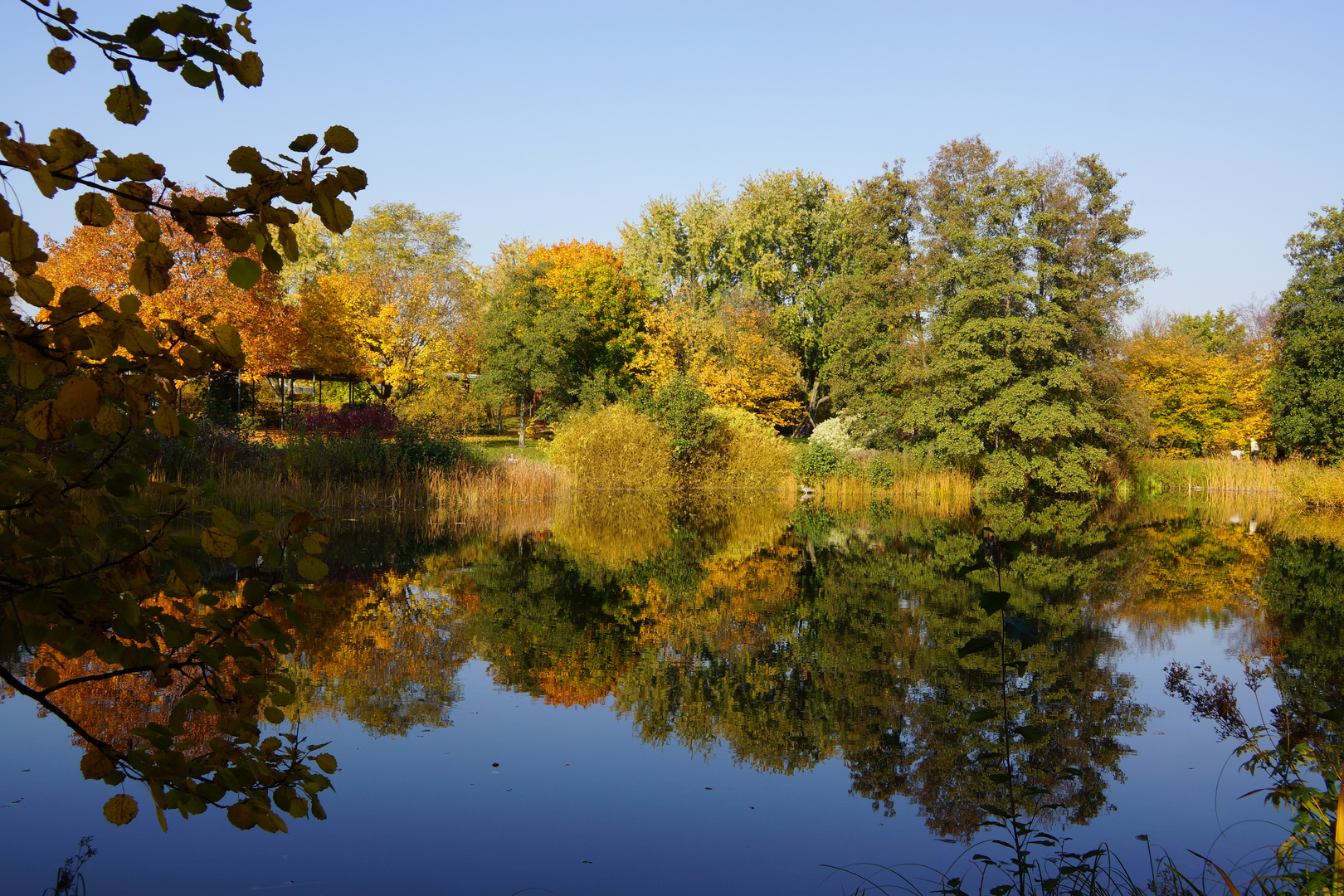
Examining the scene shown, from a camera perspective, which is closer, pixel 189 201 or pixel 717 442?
pixel 189 201

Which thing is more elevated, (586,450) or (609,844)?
(586,450)

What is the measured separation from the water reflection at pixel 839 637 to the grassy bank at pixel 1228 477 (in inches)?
294

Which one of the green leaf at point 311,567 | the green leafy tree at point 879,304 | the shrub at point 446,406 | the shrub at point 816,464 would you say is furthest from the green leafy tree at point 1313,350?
the green leaf at point 311,567

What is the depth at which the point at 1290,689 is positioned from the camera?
6258 millimetres

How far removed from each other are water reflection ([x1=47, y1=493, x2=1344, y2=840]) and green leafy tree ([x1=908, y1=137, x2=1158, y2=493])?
8462 millimetres

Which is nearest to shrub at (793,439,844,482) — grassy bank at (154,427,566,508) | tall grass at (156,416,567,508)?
grassy bank at (154,427,566,508)

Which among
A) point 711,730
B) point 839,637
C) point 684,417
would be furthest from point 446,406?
point 711,730

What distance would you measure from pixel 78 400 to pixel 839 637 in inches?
279

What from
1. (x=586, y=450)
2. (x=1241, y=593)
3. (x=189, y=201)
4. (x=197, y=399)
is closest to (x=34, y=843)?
(x=189, y=201)

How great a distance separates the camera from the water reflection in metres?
5.11

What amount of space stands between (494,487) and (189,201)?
19.0 meters

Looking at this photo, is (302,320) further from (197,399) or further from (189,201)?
(189,201)

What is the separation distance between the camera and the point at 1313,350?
28.1 meters

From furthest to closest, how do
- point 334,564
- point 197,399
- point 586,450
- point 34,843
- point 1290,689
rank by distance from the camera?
1. point 586,450
2. point 197,399
3. point 334,564
4. point 1290,689
5. point 34,843
